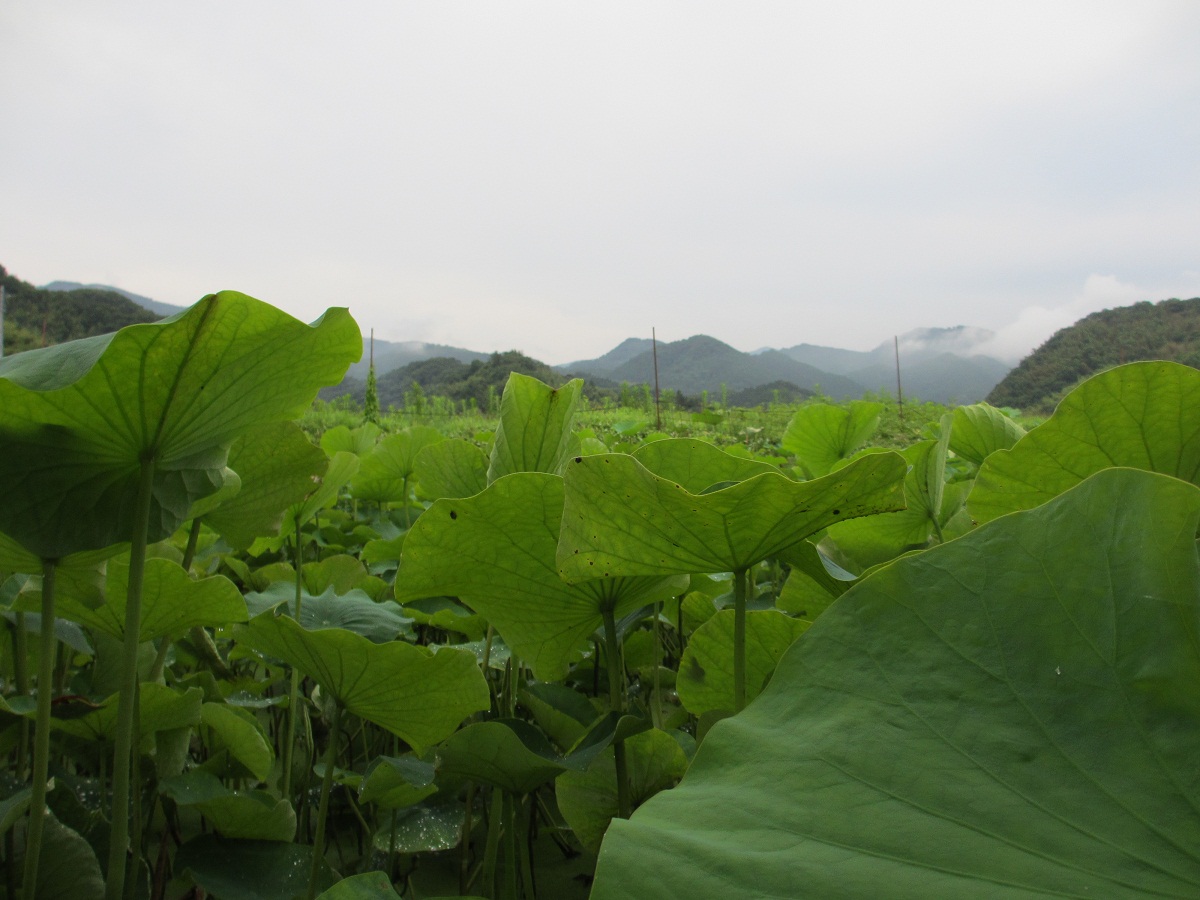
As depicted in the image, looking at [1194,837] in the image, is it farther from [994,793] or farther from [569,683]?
[569,683]

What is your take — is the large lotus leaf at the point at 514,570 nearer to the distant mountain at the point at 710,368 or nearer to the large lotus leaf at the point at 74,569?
the large lotus leaf at the point at 74,569

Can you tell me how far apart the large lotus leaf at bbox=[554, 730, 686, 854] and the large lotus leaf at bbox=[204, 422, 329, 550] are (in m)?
0.41

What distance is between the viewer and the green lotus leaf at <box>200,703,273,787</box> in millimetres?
654

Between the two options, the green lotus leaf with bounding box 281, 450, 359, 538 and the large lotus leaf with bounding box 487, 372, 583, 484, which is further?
the green lotus leaf with bounding box 281, 450, 359, 538

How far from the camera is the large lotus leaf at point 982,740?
0.24m

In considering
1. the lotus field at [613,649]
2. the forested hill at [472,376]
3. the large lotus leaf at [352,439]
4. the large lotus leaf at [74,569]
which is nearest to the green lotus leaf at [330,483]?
the lotus field at [613,649]

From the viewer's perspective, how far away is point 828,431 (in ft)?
4.43

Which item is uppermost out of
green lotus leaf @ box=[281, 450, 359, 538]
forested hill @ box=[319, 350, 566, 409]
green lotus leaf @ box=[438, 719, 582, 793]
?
forested hill @ box=[319, 350, 566, 409]

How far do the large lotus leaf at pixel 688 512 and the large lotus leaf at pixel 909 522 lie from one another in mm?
325

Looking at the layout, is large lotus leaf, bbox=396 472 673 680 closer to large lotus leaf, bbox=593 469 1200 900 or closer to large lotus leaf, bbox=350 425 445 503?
large lotus leaf, bbox=593 469 1200 900

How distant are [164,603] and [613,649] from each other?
391mm

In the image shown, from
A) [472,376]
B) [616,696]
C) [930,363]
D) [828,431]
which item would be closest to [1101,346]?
[472,376]

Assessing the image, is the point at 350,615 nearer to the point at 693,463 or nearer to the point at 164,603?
the point at 164,603

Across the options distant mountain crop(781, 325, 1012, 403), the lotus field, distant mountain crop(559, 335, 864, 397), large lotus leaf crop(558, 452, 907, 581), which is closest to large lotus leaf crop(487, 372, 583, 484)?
the lotus field
